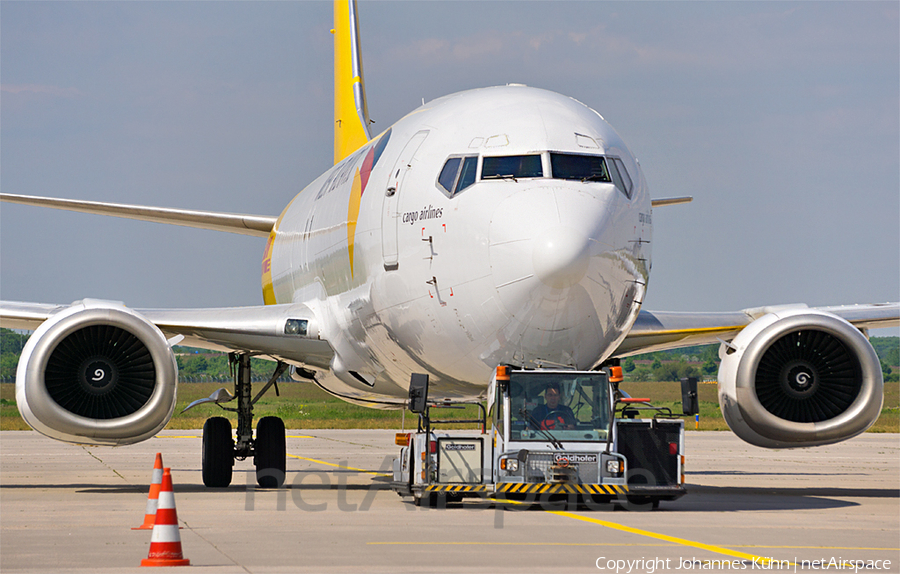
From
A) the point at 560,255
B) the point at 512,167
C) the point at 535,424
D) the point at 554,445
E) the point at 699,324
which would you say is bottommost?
the point at 554,445

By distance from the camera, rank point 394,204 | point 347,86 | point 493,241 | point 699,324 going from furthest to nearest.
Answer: point 347,86, point 699,324, point 394,204, point 493,241

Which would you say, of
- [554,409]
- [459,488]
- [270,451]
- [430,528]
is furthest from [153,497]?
[270,451]

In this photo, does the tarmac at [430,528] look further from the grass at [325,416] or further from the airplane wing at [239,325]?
the grass at [325,416]

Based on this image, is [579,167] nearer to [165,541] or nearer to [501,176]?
[501,176]

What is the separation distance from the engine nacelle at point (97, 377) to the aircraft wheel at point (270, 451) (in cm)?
342

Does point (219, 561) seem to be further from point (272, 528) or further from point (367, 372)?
point (367, 372)

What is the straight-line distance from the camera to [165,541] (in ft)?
29.5

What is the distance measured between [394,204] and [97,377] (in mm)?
4435

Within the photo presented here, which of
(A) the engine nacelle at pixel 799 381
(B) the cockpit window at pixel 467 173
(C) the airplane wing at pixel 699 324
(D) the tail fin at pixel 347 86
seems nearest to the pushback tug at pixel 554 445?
(B) the cockpit window at pixel 467 173

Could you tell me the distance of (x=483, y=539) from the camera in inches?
416

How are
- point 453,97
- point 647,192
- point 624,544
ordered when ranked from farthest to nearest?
point 453,97 → point 647,192 → point 624,544

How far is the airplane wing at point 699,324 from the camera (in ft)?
55.1

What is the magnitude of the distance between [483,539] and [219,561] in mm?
2532

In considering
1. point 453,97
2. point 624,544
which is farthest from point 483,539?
point 453,97
